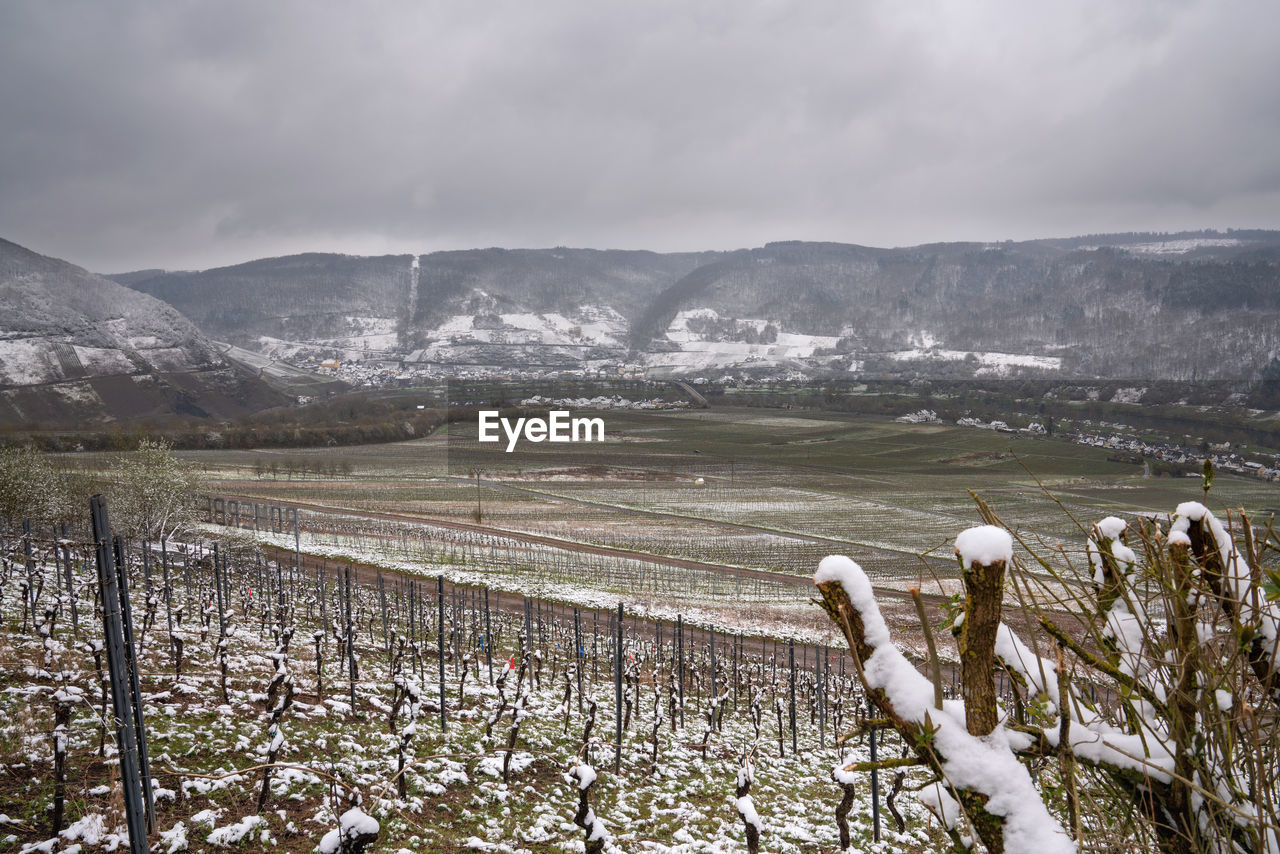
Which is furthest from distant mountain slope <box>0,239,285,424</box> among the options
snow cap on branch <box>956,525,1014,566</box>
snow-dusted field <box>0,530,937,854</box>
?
snow cap on branch <box>956,525,1014,566</box>

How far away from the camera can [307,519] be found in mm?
53594

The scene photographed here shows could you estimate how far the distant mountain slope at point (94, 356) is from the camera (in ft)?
345

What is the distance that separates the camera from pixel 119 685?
5.61 m

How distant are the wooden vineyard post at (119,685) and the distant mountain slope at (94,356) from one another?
10291 centimetres

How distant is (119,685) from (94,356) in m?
161

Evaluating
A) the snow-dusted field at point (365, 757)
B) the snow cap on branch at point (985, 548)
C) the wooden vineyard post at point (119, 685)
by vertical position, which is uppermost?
the snow cap on branch at point (985, 548)

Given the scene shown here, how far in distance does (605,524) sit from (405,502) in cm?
2035

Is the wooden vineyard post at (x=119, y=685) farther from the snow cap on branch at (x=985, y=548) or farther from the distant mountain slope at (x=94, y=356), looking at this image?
the distant mountain slope at (x=94, y=356)

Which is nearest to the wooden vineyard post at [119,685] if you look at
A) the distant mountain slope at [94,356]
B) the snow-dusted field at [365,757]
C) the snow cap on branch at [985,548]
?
the snow-dusted field at [365,757]

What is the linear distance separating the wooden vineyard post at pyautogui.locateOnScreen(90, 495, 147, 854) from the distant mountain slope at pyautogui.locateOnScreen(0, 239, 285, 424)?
338 feet

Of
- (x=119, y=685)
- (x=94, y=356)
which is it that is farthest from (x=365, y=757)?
(x=94, y=356)

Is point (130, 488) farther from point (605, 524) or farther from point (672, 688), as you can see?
point (605, 524)

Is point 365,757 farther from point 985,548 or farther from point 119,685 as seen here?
point 985,548

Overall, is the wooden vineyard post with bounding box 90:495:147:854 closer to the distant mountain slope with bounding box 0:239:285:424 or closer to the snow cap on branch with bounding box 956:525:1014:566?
the snow cap on branch with bounding box 956:525:1014:566
